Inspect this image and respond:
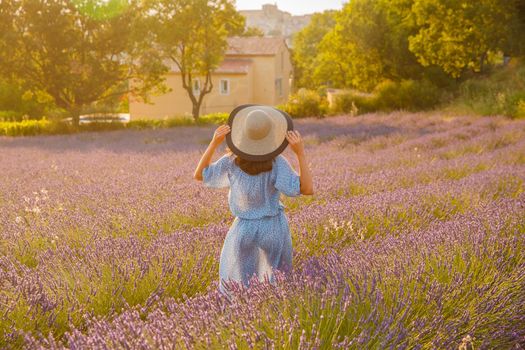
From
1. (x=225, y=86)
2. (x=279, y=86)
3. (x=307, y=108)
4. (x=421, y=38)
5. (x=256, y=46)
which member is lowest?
(x=307, y=108)

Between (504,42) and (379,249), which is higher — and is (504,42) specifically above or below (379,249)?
above

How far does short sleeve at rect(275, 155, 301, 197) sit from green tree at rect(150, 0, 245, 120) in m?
19.5

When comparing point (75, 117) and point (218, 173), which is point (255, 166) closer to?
point (218, 173)

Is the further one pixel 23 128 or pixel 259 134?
pixel 23 128

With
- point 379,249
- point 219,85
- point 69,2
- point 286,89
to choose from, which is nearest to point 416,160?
point 379,249

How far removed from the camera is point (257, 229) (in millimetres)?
2588

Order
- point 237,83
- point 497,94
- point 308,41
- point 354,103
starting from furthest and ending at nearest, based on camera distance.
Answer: point 308,41, point 237,83, point 354,103, point 497,94

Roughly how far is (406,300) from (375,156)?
19.8ft

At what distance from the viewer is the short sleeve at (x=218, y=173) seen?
2668 mm

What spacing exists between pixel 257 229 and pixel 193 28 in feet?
67.0

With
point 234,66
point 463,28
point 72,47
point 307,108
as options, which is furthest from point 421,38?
point 234,66

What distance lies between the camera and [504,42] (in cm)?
1742

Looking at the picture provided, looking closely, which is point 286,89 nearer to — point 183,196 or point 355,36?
point 355,36

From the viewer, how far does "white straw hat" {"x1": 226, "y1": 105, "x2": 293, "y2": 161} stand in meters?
2.36
